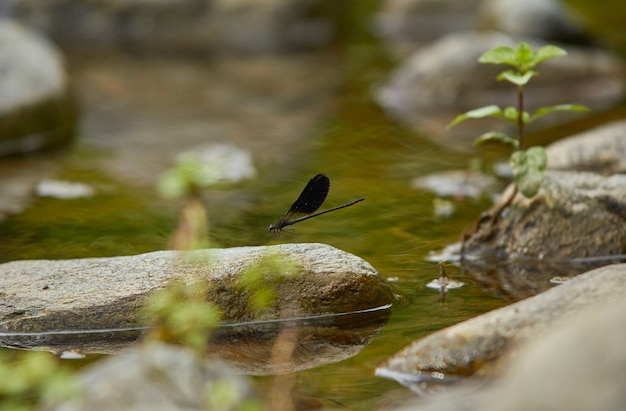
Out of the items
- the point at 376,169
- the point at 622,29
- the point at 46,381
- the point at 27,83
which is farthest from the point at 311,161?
the point at 622,29

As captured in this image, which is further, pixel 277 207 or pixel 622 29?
pixel 622 29

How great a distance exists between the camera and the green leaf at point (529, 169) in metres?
4.31

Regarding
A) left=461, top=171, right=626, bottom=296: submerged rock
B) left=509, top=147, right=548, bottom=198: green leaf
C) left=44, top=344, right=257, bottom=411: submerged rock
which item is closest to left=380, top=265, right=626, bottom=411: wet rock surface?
left=44, top=344, right=257, bottom=411: submerged rock

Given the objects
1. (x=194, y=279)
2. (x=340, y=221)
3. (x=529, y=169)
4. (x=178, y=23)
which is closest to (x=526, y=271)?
(x=529, y=169)

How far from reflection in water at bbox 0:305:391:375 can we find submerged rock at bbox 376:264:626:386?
359mm

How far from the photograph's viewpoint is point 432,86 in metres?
9.06

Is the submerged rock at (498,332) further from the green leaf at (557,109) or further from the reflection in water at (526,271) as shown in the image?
the green leaf at (557,109)

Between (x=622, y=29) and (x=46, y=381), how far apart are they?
35.9ft

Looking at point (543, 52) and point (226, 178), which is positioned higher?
point (543, 52)

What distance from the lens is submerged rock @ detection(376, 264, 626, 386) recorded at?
304 cm

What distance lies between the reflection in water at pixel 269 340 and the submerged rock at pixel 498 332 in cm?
36

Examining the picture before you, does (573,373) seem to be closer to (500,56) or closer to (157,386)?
(157,386)

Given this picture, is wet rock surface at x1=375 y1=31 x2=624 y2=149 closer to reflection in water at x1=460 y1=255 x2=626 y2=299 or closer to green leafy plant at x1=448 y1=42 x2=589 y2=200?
green leafy plant at x1=448 y1=42 x2=589 y2=200

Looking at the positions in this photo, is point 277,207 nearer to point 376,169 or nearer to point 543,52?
point 376,169
